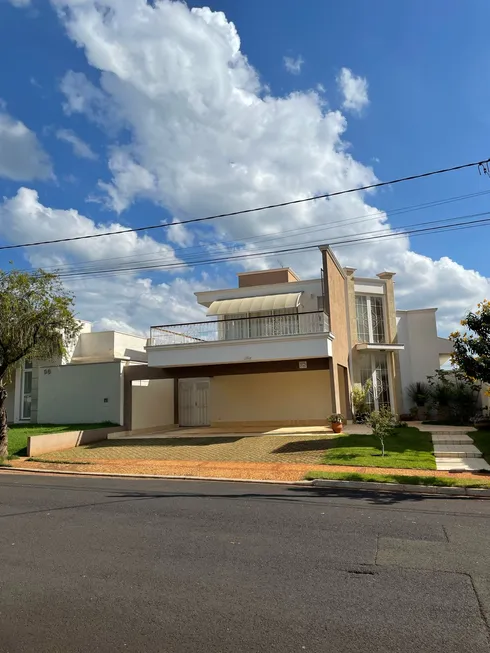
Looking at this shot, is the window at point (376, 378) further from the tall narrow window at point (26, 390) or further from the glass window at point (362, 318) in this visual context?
the tall narrow window at point (26, 390)

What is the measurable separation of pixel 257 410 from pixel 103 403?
6798mm

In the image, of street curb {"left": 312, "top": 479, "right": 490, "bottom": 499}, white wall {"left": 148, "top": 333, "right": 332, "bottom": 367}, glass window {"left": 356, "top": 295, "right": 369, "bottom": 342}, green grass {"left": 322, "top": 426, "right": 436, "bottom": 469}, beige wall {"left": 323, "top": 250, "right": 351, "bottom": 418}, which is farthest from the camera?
glass window {"left": 356, "top": 295, "right": 369, "bottom": 342}

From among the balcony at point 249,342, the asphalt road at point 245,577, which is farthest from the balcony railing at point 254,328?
the asphalt road at point 245,577

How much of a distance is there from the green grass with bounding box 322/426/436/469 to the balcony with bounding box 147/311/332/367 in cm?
350

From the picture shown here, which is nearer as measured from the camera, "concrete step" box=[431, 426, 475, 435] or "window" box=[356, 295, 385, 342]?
"concrete step" box=[431, 426, 475, 435]

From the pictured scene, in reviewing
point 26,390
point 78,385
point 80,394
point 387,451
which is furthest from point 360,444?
point 26,390

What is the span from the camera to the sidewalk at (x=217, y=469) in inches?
463

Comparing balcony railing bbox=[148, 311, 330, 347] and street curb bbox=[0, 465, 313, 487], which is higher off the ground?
balcony railing bbox=[148, 311, 330, 347]

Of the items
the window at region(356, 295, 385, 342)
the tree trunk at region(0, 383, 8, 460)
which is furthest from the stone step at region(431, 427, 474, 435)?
the tree trunk at region(0, 383, 8, 460)

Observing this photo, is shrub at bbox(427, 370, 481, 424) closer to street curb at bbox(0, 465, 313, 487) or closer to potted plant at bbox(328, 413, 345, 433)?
potted plant at bbox(328, 413, 345, 433)

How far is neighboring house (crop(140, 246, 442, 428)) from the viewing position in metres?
18.8

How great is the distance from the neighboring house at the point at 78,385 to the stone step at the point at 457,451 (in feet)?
42.5

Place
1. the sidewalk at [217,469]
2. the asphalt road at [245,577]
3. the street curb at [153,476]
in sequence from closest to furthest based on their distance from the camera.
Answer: the asphalt road at [245,577] < the street curb at [153,476] < the sidewalk at [217,469]

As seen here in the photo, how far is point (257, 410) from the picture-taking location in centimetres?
2283
